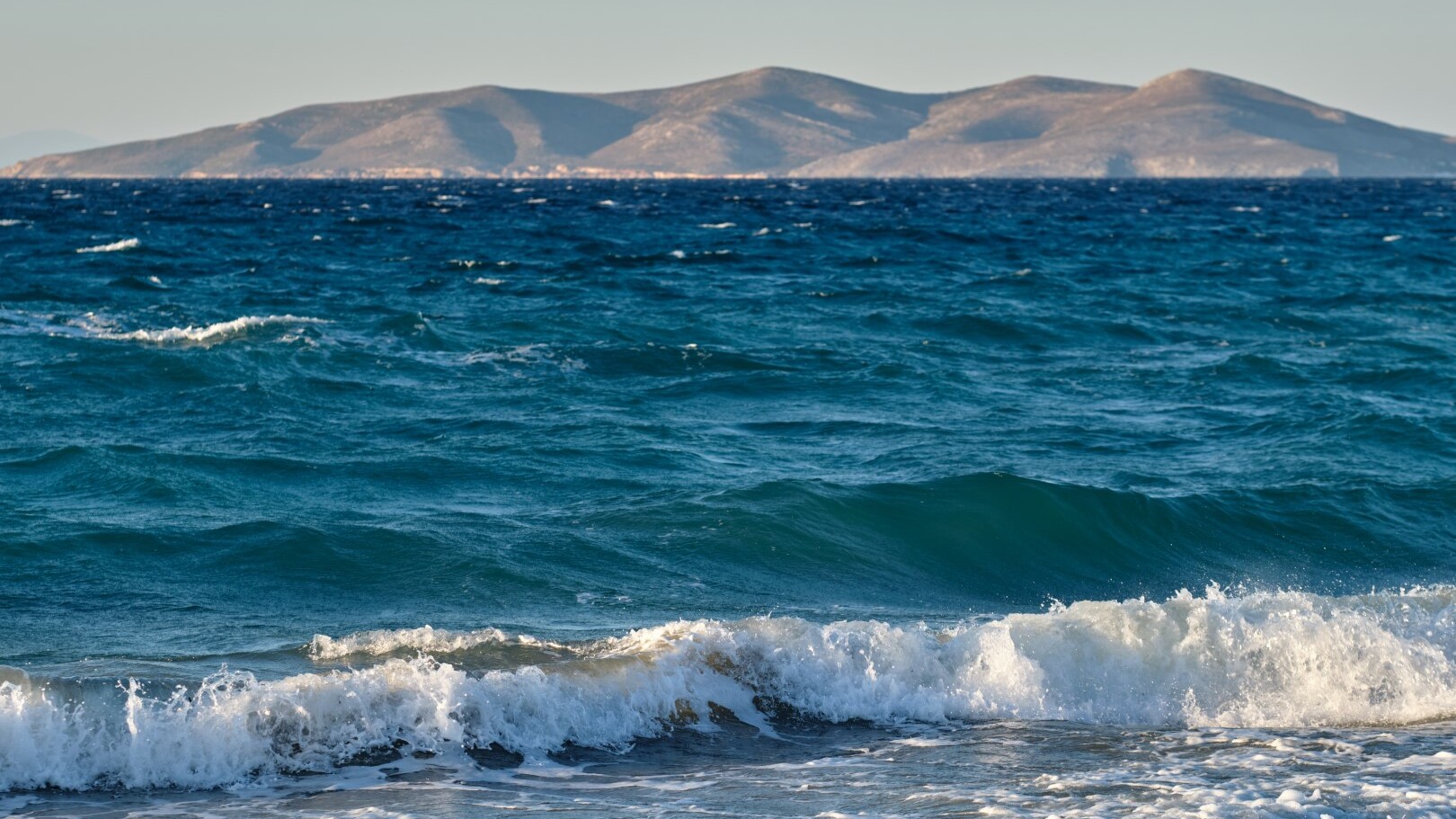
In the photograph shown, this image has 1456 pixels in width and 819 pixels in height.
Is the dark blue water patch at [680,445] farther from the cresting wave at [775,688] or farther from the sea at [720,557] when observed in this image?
the cresting wave at [775,688]

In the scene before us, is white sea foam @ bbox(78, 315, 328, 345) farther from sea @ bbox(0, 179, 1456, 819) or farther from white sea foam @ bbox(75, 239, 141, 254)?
white sea foam @ bbox(75, 239, 141, 254)

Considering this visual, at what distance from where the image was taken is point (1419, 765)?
811 cm

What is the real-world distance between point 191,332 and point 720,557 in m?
14.7

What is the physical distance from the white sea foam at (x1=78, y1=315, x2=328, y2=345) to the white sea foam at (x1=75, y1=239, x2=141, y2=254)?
17506 mm

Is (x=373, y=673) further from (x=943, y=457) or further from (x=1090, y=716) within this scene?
(x=943, y=457)

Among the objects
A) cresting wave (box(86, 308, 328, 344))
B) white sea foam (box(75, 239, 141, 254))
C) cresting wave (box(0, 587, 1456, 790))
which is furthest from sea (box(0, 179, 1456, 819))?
white sea foam (box(75, 239, 141, 254))

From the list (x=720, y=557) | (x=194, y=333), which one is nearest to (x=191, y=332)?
(x=194, y=333)

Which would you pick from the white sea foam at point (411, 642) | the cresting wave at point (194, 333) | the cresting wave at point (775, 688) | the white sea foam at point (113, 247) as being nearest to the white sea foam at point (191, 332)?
the cresting wave at point (194, 333)

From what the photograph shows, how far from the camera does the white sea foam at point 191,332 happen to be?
23.5 meters

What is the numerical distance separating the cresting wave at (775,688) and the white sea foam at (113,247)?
36.9 m

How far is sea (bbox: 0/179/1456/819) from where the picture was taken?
809 centimetres

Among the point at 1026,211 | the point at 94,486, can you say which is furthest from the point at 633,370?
the point at 1026,211

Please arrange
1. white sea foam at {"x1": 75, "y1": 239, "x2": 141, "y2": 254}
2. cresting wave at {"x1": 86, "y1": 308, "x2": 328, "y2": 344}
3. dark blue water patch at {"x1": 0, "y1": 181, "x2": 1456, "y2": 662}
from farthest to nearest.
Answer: white sea foam at {"x1": 75, "y1": 239, "x2": 141, "y2": 254}
cresting wave at {"x1": 86, "y1": 308, "x2": 328, "y2": 344}
dark blue water patch at {"x1": 0, "y1": 181, "x2": 1456, "y2": 662}

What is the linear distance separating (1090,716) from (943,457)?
779cm
